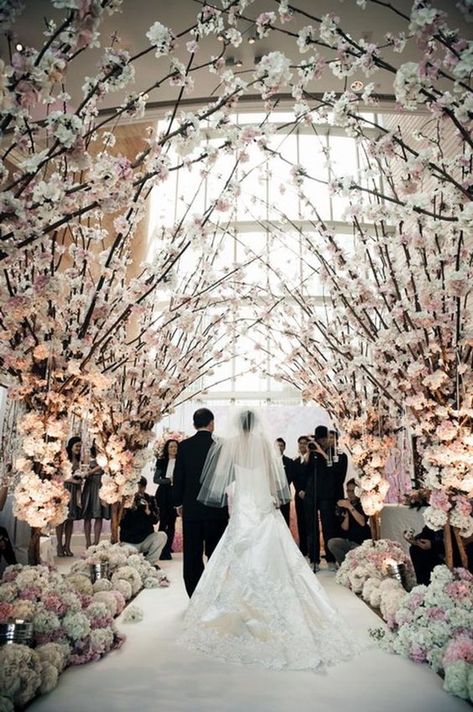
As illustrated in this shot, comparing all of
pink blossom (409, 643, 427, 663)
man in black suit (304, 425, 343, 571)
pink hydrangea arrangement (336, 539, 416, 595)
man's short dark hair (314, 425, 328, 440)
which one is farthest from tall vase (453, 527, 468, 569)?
man's short dark hair (314, 425, 328, 440)

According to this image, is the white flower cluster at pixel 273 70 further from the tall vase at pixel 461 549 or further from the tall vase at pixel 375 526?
the tall vase at pixel 375 526

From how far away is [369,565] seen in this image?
15.4ft

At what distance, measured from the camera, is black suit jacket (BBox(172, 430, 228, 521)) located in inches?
158

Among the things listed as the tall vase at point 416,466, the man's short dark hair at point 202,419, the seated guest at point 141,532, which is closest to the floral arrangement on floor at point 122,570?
the seated guest at point 141,532

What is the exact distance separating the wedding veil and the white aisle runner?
1.09m

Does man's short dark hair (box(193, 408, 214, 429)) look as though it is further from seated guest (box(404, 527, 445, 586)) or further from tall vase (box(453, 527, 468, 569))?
tall vase (box(453, 527, 468, 569))

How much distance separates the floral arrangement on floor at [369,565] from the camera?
448cm

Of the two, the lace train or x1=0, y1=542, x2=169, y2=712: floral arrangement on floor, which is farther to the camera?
the lace train

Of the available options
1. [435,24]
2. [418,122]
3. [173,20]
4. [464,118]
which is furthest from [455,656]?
[418,122]

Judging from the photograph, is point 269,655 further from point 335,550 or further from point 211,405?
point 211,405

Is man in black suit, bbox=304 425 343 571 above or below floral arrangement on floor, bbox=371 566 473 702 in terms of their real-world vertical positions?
above

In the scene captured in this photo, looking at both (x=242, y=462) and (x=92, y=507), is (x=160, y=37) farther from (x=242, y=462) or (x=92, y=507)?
(x=92, y=507)

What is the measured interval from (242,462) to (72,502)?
377cm

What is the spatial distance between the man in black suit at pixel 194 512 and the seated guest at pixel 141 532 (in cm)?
149
